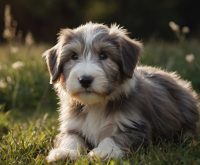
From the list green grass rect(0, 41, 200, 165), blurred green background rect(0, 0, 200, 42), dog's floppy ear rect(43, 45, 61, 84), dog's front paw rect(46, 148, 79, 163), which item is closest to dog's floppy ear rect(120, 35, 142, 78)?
dog's floppy ear rect(43, 45, 61, 84)

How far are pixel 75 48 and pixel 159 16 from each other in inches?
881

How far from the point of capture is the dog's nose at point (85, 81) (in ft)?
21.8

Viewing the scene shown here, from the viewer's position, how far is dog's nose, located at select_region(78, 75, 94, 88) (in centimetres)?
663

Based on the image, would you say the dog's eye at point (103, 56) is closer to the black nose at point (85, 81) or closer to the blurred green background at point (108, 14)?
the black nose at point (85, 81)

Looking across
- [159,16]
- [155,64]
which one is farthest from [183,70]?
[159,16]

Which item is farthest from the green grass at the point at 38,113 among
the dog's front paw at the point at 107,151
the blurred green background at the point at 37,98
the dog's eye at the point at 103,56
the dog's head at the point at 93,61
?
the dog's eye at the point at 103,56

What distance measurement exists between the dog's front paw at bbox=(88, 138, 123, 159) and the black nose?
2.34ft

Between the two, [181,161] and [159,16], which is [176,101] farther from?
[159,16]

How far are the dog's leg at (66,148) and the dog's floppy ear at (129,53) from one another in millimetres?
962

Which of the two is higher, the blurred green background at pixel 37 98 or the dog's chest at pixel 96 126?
the dog's chest at pixel 96 126

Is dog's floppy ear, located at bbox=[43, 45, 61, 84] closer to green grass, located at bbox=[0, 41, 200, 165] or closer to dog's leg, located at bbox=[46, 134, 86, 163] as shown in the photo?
dog's leg, located at bbox=[46, 134, 86, 163]

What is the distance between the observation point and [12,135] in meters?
7.99

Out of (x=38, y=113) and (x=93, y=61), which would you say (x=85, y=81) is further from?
(x=38, y=113)

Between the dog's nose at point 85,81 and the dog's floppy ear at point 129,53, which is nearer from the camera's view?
the dog's nose at point 85,81
